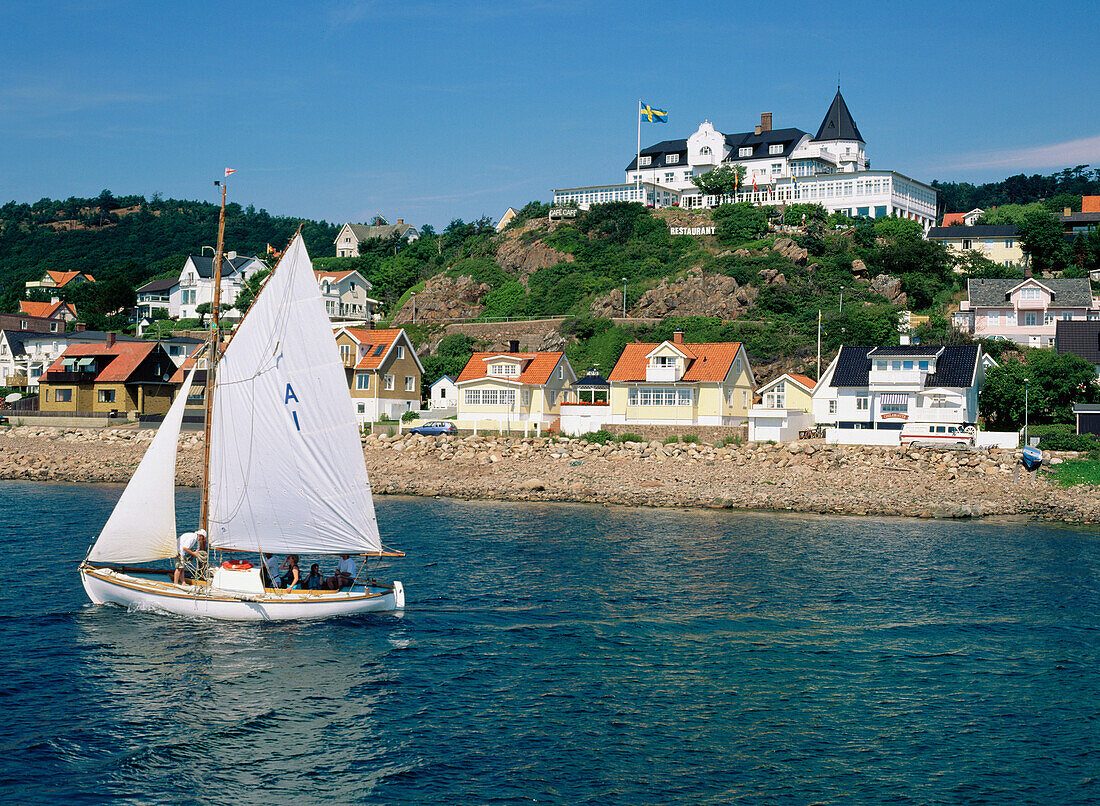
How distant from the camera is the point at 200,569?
2689cm

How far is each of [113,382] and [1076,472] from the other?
234 ft

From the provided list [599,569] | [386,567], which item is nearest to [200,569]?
[386,567]

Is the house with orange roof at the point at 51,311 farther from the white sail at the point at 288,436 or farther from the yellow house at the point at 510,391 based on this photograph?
the white sail at the point at 288,436

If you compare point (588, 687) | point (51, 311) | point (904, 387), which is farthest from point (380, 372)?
point (51, 311)

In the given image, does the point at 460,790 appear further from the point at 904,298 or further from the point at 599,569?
the point at 904,298

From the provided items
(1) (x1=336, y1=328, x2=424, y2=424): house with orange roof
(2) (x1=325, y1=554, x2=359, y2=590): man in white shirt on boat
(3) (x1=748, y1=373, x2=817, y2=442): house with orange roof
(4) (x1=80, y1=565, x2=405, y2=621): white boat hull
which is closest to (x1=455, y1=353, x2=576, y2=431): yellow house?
(1) (x1=336, y1=328, x2=424, y2=424): house with orange roof

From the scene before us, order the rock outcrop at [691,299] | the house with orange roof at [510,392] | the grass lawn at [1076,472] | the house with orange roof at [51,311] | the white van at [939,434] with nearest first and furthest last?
the grass lawn at [1076,472], the white van at [939,434], the house with orange roof at [510,392], the rock outcrop at [691,299], the house with orange roof at [51,311]

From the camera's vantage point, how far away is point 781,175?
117m

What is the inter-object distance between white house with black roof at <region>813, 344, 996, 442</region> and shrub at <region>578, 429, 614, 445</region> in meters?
15.8

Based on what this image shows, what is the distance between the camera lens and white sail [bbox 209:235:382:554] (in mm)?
25500

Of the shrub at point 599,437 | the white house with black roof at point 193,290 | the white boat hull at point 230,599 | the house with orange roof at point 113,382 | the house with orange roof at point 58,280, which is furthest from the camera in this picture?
the house with orange roof at point 58,280

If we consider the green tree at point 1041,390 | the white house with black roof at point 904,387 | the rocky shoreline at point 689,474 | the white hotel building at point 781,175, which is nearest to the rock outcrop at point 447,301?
the white hotel building at point 781,175

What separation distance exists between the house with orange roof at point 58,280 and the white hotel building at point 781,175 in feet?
240

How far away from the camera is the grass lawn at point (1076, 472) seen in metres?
47.7
